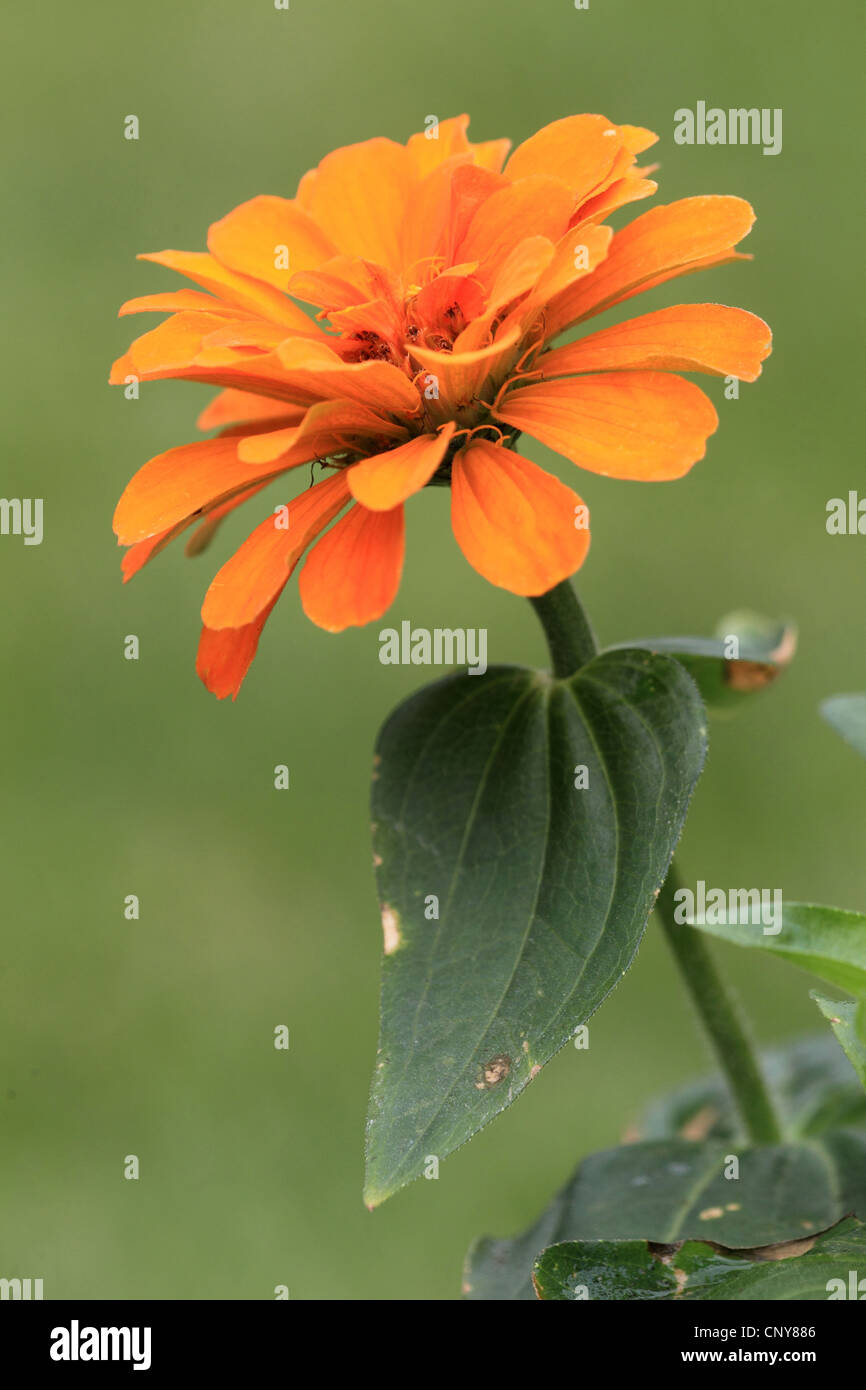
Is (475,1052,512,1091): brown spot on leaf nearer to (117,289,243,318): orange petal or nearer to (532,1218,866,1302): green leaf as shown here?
(532,1218,866,1302): green leaf

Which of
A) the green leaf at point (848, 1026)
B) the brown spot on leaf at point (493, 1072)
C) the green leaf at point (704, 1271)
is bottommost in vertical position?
the green leaf at point (704, 1271)

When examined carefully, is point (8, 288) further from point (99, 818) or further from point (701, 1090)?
point (701, 1090)

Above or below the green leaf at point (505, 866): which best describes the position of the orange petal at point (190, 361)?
above

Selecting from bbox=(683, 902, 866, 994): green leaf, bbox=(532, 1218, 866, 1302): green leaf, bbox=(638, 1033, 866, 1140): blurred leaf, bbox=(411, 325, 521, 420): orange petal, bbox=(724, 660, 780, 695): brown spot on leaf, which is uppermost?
bbox=(411, 325, 521, 420): orange petal

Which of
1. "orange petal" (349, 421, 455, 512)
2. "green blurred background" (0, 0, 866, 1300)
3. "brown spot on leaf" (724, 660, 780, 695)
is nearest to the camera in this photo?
Result: "orange petal" (349, 421, 455, 512)

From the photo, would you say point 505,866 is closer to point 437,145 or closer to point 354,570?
point 354,570

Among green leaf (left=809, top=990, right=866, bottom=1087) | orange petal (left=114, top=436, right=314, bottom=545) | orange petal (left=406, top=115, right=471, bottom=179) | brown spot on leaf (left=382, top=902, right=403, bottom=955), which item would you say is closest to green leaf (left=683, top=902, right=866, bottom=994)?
green leaf (left=809, top=990, right=866, bottom=1087)

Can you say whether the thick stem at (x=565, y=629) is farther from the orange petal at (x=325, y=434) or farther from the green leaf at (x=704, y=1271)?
the green leaf at (x=704, y=1271)

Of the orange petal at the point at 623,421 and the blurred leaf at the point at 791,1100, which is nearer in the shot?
the orange petal at the point at 623,421

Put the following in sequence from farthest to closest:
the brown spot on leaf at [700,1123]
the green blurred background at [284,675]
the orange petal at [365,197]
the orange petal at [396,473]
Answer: the green blurred background at [284,675] < the brown spot on leaf at [700,1123] < the orange petal at [365,197] < the orange petal at [396,473]

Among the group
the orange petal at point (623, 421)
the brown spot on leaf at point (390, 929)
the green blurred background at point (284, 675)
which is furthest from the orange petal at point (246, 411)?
the green blurred background at point (284, 675)

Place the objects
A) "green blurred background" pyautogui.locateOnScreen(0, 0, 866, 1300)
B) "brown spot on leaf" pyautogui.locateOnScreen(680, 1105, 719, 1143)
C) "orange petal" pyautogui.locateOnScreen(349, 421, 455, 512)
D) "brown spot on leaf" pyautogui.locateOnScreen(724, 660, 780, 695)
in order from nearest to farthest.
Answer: "orange petal" pyautogui.locateOnScreen(349, 421, 455, 512) < "brown spot on leaf" pyautogui.locateOnScreen(724, 660, 780, 695) < "brown spot on leaf" pyautogui.locateOnScreen(680, 1105, 719, 1143) < "green blurred background" pyautogui.locateOnScreen(0, 0, 866, 1300)
